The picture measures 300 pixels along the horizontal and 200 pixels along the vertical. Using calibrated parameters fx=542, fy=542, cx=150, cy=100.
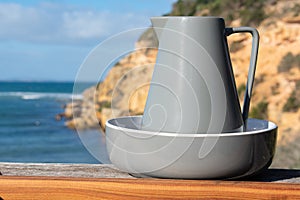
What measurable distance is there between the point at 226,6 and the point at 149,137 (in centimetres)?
1319

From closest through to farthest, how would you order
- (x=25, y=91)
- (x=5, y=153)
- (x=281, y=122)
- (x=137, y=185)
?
(x=137, y=185)
(x=281, y=122)
(x=5, y=153)
(x=25, y=91)

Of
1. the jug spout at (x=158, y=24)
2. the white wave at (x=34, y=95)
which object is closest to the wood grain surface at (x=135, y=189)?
the jug spout at (x=158, y=24)

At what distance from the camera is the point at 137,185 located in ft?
2.17

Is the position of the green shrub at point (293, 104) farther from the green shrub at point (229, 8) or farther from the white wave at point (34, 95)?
the white wave at point (34, 95)

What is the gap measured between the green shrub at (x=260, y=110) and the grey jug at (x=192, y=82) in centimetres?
960

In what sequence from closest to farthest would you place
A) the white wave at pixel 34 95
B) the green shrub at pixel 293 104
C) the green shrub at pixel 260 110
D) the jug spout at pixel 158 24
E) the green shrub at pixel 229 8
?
the jug spout at pixel 158 24, the green shrub at pixel 293 104, the green shrub at pixel 260 110, the green shrub at pixel 229 8, the white wave at pixel 34 95

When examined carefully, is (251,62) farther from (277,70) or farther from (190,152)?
(277,70)

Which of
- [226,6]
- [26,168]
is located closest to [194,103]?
[26,168]

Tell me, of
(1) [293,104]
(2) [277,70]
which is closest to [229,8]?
(2) [277,70]

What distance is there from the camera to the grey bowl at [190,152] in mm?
Answer: 682

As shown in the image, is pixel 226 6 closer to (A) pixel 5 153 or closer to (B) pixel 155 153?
(A) pixel 5 153

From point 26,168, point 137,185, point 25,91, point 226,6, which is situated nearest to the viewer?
point 137,185

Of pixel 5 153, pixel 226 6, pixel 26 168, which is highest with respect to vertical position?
pixel 226 6

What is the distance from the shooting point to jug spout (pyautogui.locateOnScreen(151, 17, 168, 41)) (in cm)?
76
